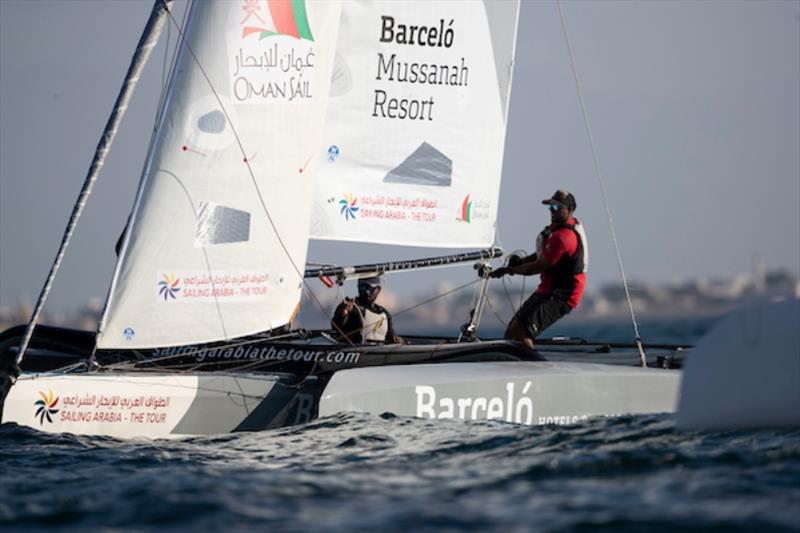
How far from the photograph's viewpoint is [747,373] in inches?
235

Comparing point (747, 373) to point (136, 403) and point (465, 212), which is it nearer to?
point (136, 403)

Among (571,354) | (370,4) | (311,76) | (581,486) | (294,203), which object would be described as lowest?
(581,486)

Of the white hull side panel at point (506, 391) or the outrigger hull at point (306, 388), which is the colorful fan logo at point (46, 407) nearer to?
the outrigger hull at point (306, 388)

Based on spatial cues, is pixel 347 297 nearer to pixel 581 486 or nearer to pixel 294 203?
pixel 294 203

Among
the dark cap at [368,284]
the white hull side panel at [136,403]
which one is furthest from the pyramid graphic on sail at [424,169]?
the white hull side panel at [136,403]

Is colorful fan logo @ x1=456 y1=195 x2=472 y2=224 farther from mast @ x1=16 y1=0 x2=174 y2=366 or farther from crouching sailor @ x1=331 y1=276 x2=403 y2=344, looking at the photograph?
mast @ x1=16 y1=0 x2=174 y2=366

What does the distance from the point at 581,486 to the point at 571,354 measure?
3.83 metres

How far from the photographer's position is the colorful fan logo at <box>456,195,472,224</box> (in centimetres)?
902

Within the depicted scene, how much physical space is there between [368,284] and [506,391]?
66.4 inches

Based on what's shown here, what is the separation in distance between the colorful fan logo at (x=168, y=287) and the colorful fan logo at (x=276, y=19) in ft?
4.51

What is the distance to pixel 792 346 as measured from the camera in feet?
20.0

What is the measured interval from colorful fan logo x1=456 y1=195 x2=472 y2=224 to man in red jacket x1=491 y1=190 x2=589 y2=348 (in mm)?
935

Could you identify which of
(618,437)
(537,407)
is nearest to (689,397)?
(618,437)

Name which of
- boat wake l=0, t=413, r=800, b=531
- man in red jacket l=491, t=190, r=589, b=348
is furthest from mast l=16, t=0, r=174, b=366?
man in red jacket l=491, t=190, r=589, b=348
